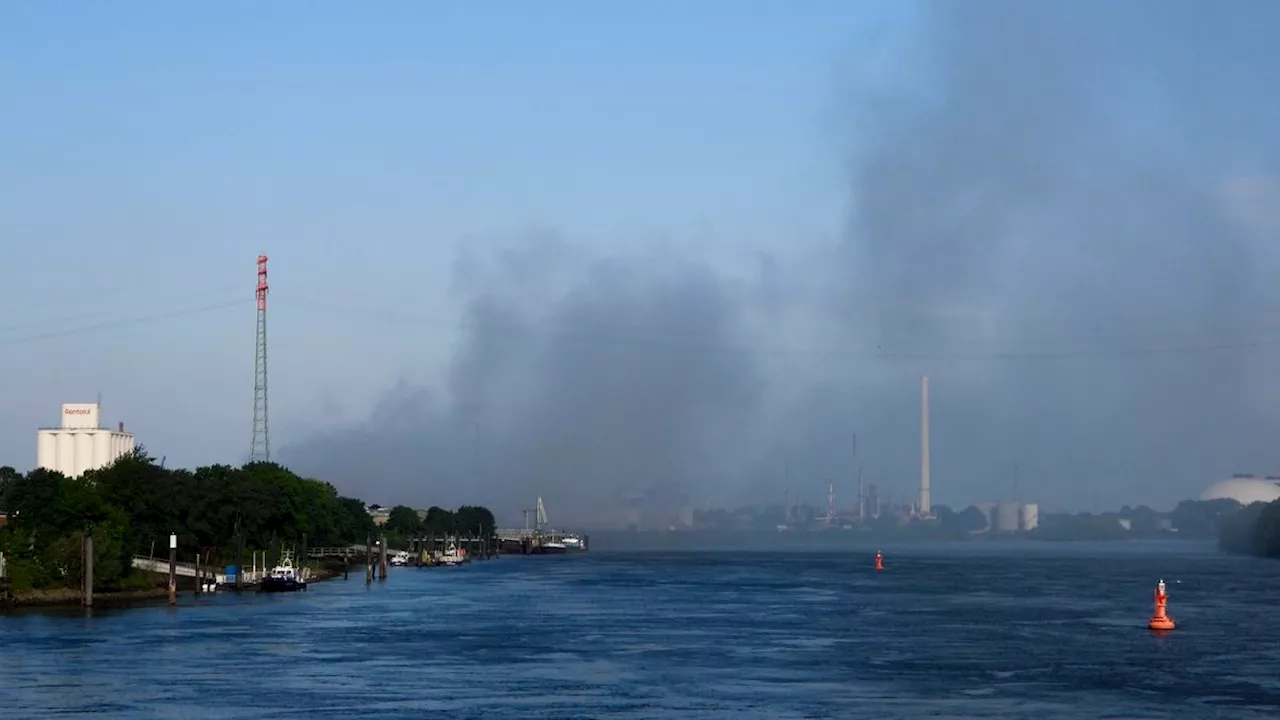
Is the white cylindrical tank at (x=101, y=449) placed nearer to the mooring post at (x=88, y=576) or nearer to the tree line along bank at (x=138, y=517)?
the tree line along bank at (x=138, y=517)

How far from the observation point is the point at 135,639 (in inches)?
3214

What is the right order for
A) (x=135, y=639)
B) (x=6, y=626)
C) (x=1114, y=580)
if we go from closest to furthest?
(x=135, y=639) → (x=6, y=626) → (x=1114, y=580)

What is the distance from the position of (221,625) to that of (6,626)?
36.4 feet

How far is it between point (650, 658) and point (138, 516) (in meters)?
74.2

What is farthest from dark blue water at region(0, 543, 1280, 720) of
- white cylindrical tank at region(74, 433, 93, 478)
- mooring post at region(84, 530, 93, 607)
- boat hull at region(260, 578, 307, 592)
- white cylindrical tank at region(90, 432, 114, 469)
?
white cylindrical tank at region(74, 433, 93, 478)

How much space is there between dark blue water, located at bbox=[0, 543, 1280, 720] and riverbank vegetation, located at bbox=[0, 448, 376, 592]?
9023 mm

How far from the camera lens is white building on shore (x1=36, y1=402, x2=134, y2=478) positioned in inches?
7013

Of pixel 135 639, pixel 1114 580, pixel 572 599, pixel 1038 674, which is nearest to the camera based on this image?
pixel 1038 674

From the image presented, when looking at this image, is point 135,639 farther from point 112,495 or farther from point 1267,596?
point 1267,596

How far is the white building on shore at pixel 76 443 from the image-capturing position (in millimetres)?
178125

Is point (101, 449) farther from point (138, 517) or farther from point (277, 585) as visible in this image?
point (277, 585)

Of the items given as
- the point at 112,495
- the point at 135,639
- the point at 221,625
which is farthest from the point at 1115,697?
the point at 112,495

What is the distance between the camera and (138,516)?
13612 cm

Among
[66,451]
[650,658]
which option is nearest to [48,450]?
[66,451]
